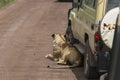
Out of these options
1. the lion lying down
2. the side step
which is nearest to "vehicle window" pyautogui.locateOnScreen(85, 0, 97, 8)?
the side step

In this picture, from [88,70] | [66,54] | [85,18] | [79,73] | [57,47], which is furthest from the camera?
[57,47]

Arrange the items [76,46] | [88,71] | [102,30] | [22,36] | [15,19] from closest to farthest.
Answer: [102,30]
[88,71]
[76,46]
[22,36]
[15,19]

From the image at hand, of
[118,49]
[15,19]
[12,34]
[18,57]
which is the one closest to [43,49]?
[18,57]

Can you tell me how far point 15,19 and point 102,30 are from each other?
16129mm

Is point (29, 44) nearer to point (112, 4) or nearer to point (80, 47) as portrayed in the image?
point (80, 47)

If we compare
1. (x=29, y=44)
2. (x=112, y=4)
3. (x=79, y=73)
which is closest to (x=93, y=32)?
(x=112, y=4)

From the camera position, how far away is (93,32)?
26.7ft

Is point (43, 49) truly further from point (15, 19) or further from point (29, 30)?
point (15, 19)

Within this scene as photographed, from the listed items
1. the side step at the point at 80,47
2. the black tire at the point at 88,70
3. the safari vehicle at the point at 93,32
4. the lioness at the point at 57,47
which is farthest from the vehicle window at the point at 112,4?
the lioness at the point at 57,47

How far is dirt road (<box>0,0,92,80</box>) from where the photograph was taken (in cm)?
1020

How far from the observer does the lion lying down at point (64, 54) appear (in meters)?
10.7

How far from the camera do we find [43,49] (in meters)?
13.6

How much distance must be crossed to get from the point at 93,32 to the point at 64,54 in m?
2.95

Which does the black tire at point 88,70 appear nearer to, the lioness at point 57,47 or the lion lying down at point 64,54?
the lion lying down at point 64,54
